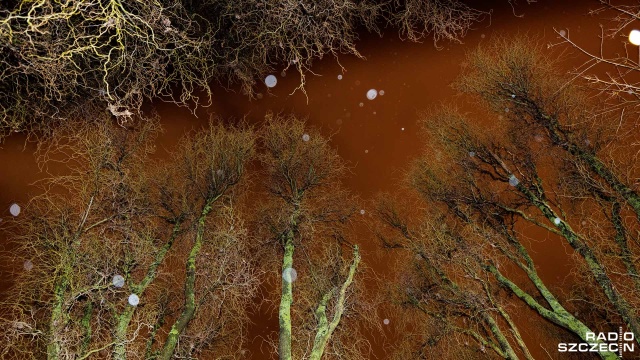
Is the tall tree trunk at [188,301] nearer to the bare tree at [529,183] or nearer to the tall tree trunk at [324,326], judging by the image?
the tall tree trunk at [324,326]

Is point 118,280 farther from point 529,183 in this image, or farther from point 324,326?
point 529,183

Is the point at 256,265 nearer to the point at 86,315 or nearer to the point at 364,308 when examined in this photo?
the point at 364,308

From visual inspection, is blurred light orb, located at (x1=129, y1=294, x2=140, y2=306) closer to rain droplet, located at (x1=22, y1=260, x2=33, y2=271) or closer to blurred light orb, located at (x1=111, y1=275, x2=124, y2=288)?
blurred light orb, located at (x1=111, y1=275, x2=124, y2=288)

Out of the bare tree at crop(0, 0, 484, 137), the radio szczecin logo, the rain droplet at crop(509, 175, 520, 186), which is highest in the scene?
the bare tree at crop(0, 0, 484, 137)

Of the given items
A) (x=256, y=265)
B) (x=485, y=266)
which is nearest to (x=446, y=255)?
(x=485, y=266)

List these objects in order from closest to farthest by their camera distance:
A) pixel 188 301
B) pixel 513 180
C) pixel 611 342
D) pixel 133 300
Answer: pixel 188 301, pixel 133 300, pixel 611 342, pixel 513 180

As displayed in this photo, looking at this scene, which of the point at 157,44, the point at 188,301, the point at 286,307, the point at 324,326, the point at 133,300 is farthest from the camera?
the point at 133,300

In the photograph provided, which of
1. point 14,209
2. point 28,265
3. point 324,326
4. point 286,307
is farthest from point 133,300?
point 14,209

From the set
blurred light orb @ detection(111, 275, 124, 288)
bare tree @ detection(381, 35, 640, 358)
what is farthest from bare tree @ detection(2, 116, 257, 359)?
bare tree @ detection(381, 35, 640, 358)
